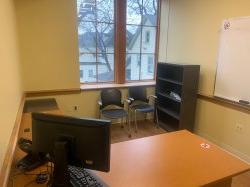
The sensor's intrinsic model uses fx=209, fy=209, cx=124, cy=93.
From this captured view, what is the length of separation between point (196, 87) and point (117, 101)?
1.39 meters

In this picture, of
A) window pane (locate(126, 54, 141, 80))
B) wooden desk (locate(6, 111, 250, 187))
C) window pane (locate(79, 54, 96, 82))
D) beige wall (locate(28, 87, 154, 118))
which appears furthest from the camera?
window pane (locate(126, 54, 141, 80))

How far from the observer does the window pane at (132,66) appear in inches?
166

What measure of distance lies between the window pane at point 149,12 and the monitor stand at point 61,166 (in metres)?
3.59

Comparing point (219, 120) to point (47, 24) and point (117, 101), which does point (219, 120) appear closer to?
point (117, 101)

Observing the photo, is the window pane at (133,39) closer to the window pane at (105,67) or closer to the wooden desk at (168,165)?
the window pane at (105,67)

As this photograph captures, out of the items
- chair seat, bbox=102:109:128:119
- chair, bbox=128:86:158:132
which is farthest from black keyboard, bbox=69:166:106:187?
chair, bbox=128:86:158:132

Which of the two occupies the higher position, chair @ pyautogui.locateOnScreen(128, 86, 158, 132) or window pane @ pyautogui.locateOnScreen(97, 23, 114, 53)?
window pane @ pyautogui.locateOnScreen(97, 23, 114, 53)

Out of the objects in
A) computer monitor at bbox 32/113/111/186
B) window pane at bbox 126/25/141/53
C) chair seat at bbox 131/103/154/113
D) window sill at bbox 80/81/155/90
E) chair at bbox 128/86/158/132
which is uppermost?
window pane at bbox 126/25/141/53

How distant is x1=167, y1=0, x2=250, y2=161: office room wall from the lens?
2859mm

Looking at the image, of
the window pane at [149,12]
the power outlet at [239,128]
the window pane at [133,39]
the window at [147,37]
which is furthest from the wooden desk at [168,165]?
the window pane at [149,12]

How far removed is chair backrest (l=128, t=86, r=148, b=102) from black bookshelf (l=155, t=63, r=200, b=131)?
0.28m

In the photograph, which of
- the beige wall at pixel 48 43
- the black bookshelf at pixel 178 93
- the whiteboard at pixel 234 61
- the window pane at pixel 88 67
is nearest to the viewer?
the whiteboard at pixel 234 61

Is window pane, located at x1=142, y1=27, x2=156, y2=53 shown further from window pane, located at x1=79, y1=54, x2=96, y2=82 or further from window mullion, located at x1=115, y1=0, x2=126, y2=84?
window pane, located at x1=79, y1=54, x2=96, y2=82

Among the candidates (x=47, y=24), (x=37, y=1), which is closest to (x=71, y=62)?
(x=47, y=24)
